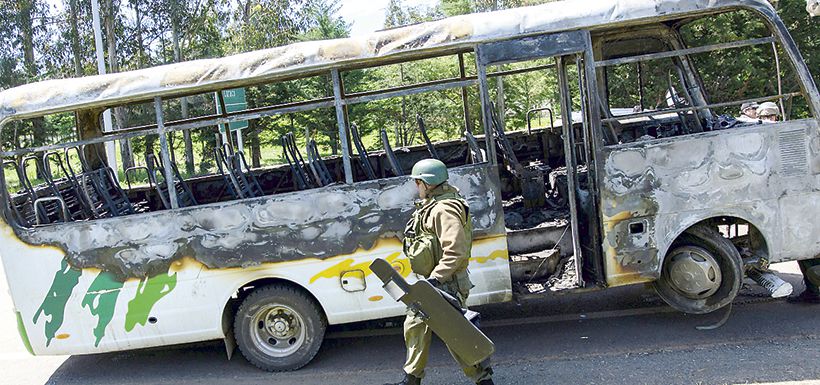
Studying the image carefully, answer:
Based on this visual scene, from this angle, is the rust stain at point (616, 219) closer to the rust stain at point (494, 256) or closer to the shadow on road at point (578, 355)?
the rust stain at point (494, 256)

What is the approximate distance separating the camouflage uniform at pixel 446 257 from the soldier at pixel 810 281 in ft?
10.3

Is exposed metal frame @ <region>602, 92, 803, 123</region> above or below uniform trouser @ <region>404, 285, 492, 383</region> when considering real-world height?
above

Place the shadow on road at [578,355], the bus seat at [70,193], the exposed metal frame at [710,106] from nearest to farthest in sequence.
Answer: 1. the shadow on road at [578,355]
2. the exposed metal frame at [710,106]
3. the bus seat at [70,193]

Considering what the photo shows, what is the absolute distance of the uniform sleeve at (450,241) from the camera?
14.4 feet

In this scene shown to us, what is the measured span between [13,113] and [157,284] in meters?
1.73

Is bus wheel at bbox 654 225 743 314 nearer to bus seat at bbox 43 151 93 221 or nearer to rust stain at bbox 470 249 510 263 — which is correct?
rust stain at bbox 470 249 510 263

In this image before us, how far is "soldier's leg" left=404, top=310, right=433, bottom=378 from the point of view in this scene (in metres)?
4.61

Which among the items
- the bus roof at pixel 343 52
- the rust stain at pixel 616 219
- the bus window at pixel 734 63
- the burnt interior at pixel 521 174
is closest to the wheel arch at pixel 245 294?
the burnt interior at pixel 521 174

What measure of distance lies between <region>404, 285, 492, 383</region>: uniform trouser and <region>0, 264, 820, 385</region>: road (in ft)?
1.70

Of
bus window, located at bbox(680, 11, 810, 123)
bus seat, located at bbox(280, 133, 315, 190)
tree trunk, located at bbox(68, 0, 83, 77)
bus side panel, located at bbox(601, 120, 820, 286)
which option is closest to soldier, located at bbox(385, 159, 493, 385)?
bus side panel, located at bbox(601, 120, 820, 286)

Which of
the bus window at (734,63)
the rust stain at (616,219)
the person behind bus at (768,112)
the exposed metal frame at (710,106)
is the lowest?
the rust stain at (616,219)

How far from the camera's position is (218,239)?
5.46 meters

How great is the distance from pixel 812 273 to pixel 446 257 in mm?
3493

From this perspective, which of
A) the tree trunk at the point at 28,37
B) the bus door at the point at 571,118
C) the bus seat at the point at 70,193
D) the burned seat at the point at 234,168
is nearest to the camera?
the bus door at the point at 571,118
